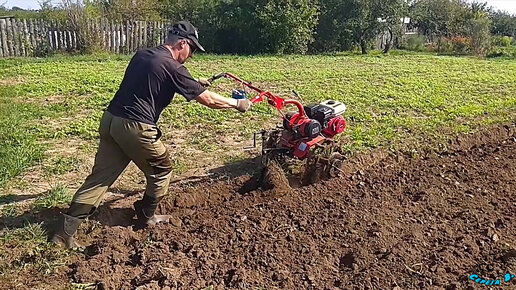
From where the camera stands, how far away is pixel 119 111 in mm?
4461

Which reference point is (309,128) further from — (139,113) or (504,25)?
(504,25)

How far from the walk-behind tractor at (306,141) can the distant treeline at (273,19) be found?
16.5 m

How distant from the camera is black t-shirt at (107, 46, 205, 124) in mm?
4371

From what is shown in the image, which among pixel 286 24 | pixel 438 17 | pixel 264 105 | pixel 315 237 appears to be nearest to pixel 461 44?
pixel 438 17

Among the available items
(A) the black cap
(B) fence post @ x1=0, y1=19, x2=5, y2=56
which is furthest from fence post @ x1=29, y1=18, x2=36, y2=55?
(A) the black cap

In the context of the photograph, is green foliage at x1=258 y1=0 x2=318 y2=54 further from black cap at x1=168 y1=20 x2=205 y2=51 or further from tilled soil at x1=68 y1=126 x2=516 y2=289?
black cap at x1=168 y1=20 x2=205 y2=51

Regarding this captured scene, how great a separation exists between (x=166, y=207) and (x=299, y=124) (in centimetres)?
183

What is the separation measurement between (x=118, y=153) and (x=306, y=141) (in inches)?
88.7

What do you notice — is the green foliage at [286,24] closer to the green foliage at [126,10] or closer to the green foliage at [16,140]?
the green foliage at [126,10]

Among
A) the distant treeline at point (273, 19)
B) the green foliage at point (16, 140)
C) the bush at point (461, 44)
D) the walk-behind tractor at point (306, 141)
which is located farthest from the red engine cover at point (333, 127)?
the bush at point (461, 44)

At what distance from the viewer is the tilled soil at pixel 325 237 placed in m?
4.05

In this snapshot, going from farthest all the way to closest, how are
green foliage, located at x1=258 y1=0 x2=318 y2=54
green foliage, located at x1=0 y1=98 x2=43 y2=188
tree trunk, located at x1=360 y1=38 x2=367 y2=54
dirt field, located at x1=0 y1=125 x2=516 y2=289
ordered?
tree trunk, located at x1=360 y1=38 x2=367 y2=54 → green foliage, located at x1=258 y1=0 x2=318 y2=54 → green foliage, located at x1=0 y1=98 x2=43 y2=188 → dirt field, located at x1=0 y1=125 x2=516 y2=289

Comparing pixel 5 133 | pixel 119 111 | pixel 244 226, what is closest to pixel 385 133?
pixel 244 226

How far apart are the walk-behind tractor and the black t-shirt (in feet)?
4.34
